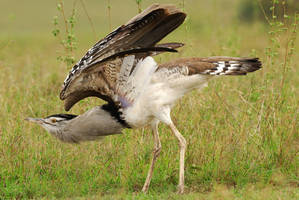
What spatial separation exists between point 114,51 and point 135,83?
0.45 m

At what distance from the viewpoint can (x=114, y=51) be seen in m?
4.64

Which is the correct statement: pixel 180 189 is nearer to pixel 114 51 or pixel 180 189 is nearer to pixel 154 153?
pixel 154 153

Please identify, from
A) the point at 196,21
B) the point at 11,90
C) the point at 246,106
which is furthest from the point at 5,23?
the point at 246,106

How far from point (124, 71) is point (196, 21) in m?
12.0

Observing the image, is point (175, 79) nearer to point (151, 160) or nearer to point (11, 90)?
point (151, 160)

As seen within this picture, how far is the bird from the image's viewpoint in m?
4.72

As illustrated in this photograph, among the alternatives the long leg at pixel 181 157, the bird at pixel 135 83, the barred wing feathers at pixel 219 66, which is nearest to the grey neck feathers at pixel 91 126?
the bird at pixel 135 83

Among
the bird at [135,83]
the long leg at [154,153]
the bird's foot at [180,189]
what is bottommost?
the bird's foot at [180,189]

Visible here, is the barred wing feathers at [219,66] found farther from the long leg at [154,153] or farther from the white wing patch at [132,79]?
the long leg at [154,153]

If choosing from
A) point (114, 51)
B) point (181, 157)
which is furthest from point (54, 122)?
point (181, 157)

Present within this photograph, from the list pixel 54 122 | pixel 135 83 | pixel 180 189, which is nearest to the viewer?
pixel 180 189

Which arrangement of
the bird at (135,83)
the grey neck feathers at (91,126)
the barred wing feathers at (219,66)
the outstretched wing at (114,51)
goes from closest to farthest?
the outstretched wing at (114,51) < the bird at (135,83) < the barred wing feathers at (219,66) < the grey neck feathers at (91,126)

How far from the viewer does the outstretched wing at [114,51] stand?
14.9ft

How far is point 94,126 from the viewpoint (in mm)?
4977
